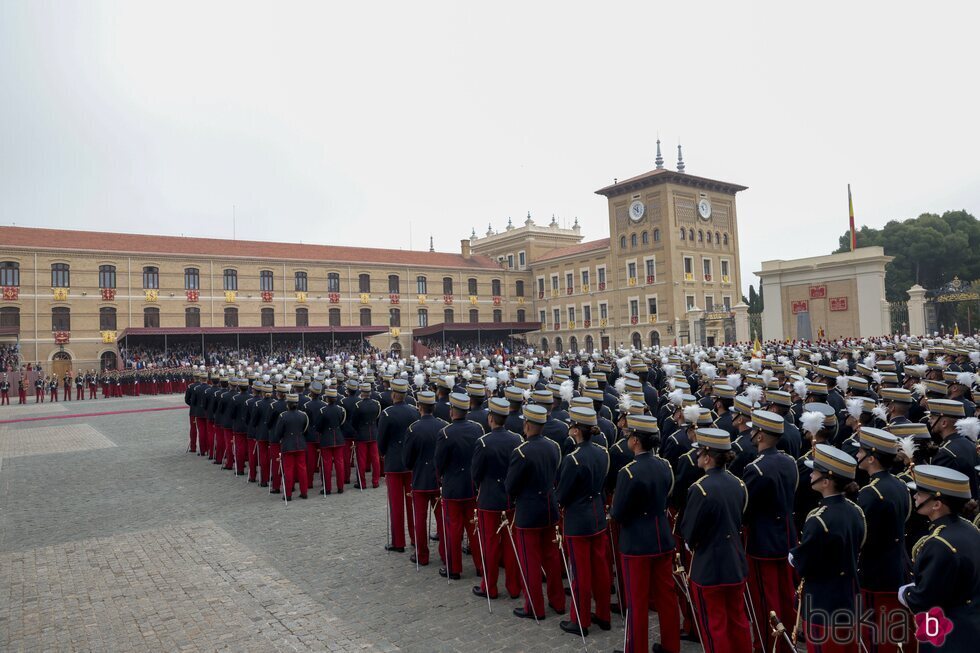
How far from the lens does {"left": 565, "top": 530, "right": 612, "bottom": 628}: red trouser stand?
19.1 feet

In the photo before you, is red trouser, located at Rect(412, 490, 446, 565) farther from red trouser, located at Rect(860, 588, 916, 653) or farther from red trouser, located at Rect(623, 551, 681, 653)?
red trouser, located at Rect(860, 588, 916, 653)

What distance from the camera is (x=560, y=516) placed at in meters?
6.40

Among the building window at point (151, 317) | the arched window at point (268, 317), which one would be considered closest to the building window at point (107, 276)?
the building window at point (151, 317)

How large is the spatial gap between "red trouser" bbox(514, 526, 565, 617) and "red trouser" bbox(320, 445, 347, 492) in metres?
5.89

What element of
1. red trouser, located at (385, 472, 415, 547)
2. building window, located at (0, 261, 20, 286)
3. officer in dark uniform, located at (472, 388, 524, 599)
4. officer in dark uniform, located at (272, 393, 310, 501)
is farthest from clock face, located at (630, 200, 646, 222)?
officer in dark uniform, located at (472, 388, 524, 599)

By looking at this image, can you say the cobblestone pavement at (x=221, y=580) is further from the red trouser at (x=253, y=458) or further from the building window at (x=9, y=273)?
the building window at (x=9, y=273)

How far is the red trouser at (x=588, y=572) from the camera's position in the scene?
583 centimetres

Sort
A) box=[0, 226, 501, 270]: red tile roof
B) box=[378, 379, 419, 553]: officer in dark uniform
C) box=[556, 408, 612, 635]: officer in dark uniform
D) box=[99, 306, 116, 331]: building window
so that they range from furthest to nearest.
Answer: box=[99, 306, 116, 331]: building window, box=[0, 226, 501, 270]: red tile roof, box=[378, 379, 419, 553]: officer in dark uniform, box=[556, 408, 612, 635]: officer in dark uniform

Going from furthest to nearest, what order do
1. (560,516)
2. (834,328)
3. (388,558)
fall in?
(834,328), (388,558), (560,516)

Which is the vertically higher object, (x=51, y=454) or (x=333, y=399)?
(x=333, y=399)

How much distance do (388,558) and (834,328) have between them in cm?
3283

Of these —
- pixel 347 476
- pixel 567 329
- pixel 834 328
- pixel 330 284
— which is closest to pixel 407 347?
pixel 330 284

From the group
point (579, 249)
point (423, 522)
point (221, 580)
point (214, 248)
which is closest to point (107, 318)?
point (214, 248)

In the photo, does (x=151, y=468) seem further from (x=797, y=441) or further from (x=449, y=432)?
(x=797, y=441)
